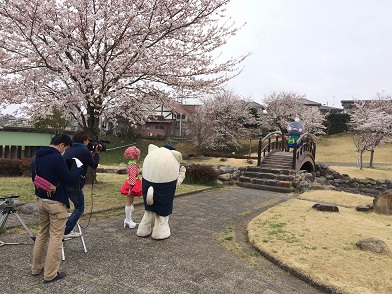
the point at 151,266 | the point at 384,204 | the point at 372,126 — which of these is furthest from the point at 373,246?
the point at 372,126

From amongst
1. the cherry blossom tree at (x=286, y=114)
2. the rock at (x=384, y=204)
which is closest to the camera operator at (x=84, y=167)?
the rock at (x=384, y=204)

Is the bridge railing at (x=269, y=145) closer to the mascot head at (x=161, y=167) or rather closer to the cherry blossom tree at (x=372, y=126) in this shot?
the cherry blossom tree at (x=372, y=126)

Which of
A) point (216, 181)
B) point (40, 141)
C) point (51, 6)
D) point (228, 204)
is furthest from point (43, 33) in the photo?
point (40, 141)

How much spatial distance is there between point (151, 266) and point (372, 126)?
2854 centimetres

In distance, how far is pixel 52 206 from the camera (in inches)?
135

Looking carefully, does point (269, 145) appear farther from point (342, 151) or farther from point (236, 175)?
point (342, 151)

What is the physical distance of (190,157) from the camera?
83.8ft

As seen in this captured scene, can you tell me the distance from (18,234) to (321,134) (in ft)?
138

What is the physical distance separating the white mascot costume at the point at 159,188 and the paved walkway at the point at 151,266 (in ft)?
0.69

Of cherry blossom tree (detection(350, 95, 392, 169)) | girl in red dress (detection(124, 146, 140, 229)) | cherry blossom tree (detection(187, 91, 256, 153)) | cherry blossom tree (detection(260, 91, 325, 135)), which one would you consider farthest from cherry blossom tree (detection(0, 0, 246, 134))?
cherry blossom tree (detection(260, 91, 325, 135))

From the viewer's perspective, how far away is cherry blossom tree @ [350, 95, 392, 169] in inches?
891

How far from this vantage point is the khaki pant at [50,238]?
336 cm

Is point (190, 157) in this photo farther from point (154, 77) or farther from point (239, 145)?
point (154, 77)

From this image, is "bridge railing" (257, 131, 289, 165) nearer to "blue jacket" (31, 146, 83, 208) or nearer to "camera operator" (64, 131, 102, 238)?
"camera operator" (64, 131, 102, 238)
